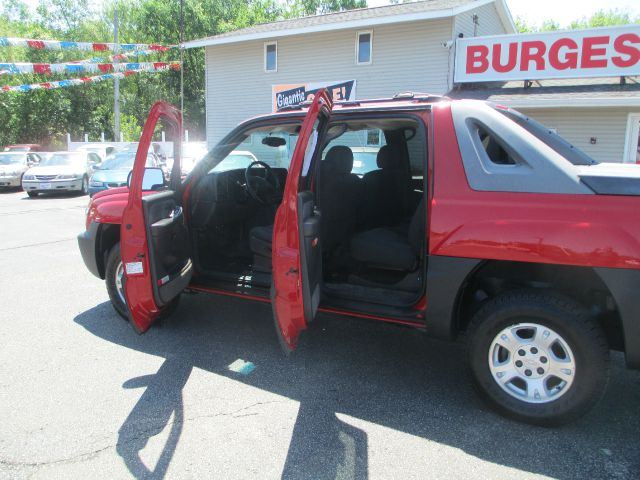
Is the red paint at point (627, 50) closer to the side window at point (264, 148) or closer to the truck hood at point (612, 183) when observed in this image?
the side window at point (264, 148)

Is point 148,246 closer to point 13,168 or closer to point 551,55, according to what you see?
point 551,55

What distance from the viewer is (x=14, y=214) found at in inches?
449

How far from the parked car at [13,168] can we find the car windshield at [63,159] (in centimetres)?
147

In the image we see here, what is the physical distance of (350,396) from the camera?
10.2 ft

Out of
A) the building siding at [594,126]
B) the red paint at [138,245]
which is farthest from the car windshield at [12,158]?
the red paint at [138,245]

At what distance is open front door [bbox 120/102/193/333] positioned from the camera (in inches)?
130

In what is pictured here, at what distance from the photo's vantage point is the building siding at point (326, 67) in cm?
1488

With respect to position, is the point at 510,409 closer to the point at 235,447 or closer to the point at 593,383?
the point at 593,383

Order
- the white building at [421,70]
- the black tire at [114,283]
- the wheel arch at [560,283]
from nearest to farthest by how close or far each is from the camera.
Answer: the wheel arch at [560,283] < the black tire at [114,283] < the white building at [421,70]

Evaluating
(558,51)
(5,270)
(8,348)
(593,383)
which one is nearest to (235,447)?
(593,383)

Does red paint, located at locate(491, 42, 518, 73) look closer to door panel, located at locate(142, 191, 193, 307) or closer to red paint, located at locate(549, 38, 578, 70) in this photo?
red paint, located at locate(549, 38, 578, 70)

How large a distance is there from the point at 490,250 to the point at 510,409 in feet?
3.07

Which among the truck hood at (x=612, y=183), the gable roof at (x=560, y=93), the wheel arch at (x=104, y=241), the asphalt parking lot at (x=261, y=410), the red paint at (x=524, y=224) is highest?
the gable roof at (x=560, y=93)

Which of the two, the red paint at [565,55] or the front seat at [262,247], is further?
the red paint at [565,55]
